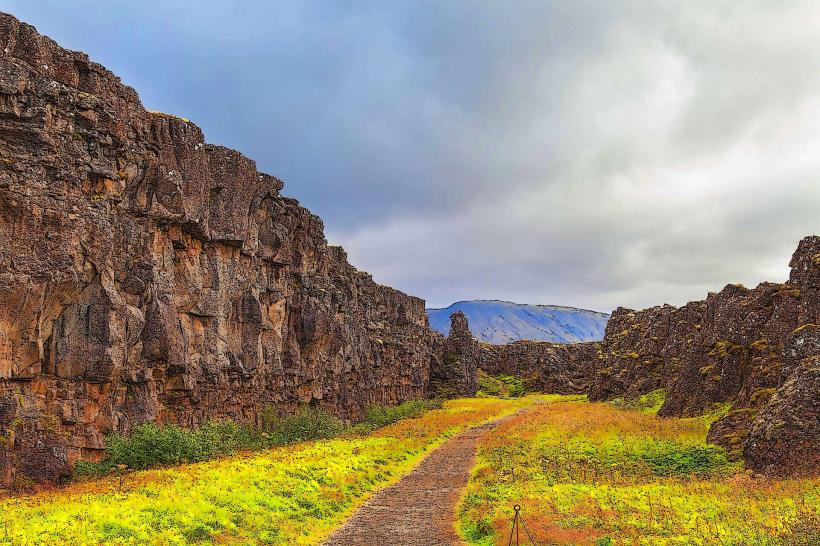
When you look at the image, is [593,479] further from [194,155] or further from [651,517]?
[194,155]

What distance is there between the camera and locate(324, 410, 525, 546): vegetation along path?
1952 cm

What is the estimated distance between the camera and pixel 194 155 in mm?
35906

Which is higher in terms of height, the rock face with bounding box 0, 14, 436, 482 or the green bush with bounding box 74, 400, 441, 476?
the rock face with bounding box 0, 14, 436, 482

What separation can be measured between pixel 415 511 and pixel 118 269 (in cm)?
1812

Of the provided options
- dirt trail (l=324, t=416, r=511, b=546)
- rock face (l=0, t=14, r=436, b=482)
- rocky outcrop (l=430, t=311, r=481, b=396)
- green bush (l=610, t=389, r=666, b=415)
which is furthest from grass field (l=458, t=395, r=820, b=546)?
rocky outcrop (l=430, t=311, r=481, b=396)

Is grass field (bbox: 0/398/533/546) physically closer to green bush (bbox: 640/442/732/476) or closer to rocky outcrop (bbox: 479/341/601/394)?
green bush (bbox: 640/442/732/476)

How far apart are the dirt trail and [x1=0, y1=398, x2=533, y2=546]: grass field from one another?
0.80 m

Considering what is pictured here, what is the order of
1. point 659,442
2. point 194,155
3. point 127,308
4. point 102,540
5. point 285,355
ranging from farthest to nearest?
point 285,355 → point 194,155 → point 659,442 → point 127,308 → point 102,540

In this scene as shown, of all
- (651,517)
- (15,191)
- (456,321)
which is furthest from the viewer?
(456,321)

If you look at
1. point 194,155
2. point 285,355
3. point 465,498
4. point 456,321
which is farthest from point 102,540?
point 456,321

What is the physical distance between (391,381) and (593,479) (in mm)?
60810

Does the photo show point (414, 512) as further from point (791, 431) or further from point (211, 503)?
point (791, 431)

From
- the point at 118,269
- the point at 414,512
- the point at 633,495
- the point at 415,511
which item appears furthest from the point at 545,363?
the point at 633,495

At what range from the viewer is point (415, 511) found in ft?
78.1
